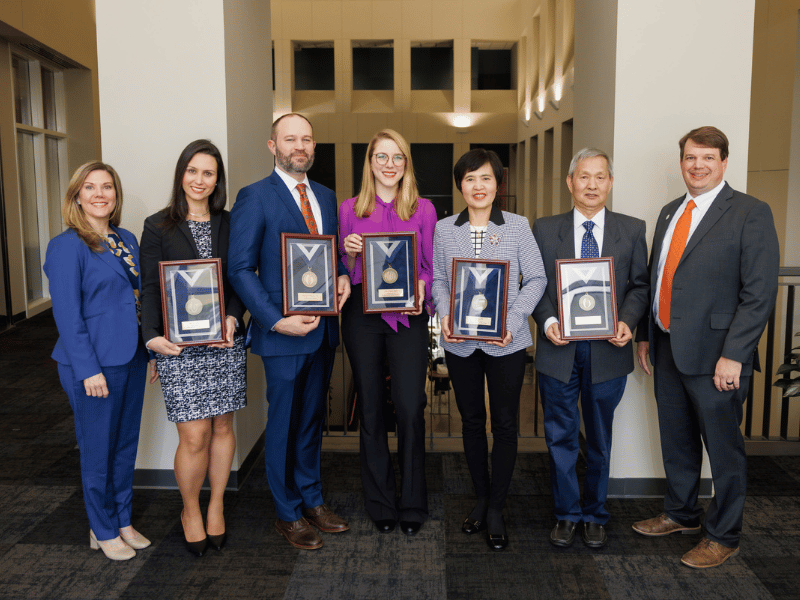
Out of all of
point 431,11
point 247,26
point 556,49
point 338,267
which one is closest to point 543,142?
point 556,49

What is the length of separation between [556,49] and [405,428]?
11796 millimetres

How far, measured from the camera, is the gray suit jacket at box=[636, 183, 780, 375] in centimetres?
263

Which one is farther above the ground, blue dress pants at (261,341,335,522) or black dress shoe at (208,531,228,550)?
blue dress pants at (261,341,335,522)

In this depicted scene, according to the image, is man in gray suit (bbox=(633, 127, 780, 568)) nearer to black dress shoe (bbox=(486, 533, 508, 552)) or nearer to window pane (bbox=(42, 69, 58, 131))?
black dress shoe (bbox=(486, 533, 508, 552))

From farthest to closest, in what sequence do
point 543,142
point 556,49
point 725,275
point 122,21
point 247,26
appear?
point 543,142, point 556,49, point 247,26, point 122,21, point 725,275

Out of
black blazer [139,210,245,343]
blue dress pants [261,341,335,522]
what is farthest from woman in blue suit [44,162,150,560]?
blue dress pants [261,341,335,522]

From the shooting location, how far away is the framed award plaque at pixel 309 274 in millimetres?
2707

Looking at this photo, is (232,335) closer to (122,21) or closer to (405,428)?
(405,428)

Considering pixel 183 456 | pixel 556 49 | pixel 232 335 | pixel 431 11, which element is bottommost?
pixel 183 456

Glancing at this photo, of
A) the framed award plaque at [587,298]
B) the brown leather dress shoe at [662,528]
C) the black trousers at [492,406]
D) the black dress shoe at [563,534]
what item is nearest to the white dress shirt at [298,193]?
the black trousers at [492,406]

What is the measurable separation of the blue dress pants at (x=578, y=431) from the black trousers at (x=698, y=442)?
26 centimetres

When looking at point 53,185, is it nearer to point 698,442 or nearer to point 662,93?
point 662,93

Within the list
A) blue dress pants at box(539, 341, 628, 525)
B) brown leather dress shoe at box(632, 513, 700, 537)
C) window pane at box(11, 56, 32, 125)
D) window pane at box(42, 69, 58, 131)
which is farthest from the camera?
window pane at box(42, 69, 58, 131)

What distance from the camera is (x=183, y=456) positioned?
9.36 feet
